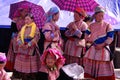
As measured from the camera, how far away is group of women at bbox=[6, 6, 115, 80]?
6.45 metres

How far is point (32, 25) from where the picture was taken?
6406mm

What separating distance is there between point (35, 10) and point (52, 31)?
69 centimetres

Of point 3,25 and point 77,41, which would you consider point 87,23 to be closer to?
point 77,41

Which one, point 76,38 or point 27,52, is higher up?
point 76,38

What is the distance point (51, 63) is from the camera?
17.1 feet

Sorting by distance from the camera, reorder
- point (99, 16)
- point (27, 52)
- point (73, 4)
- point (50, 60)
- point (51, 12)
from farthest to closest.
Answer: point (73, 4) < point (27, 52) < point (99, 16) < point (51, 12) < point (50, 60)

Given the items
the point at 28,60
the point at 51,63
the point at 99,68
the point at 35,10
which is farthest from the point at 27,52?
the point at 51,63

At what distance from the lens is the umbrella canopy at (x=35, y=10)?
691 centimetres

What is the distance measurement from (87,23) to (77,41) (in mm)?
634

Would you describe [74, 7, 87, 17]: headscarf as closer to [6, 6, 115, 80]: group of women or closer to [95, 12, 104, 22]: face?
[6, 6, 115, 80]: group of women

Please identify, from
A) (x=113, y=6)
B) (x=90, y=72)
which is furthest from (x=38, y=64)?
(x=113, y=6)

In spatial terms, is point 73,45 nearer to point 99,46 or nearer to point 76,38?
point 76,38

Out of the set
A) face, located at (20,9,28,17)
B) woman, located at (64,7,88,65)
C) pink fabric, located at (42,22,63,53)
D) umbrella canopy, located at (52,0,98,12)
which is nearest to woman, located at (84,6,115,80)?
woman, located at (64,7,88,65)

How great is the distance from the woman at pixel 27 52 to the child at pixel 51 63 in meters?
1.18
